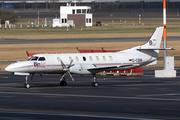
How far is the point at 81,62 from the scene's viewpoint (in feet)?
92.0

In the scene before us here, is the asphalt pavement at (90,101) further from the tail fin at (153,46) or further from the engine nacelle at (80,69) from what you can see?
the tail fin at (153,46)

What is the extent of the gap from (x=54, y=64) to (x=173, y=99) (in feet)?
31.3

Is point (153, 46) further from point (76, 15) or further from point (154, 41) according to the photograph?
point (76, 15)

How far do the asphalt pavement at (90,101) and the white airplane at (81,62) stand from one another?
3.96 ft

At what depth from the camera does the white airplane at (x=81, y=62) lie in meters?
26.7

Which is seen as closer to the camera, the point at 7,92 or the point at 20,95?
the point at 20,95

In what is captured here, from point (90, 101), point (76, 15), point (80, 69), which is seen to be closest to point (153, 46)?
point (80, 69)

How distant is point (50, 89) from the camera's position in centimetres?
2655

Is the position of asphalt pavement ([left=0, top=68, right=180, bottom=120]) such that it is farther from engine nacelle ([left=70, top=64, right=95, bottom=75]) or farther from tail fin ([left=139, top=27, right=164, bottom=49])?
tail fin ([left=139, top=27, right=164, bottom=49])

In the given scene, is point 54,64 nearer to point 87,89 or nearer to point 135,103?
point 87,89

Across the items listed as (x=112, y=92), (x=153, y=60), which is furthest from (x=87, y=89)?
(x=153, y=60)

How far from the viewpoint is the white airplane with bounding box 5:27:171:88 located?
87.6ft

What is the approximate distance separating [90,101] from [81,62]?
25.4 ft

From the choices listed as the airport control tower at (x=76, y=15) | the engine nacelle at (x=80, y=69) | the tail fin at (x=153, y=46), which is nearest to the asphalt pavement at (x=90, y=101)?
the engine nacelle at (x=80, y=69)
